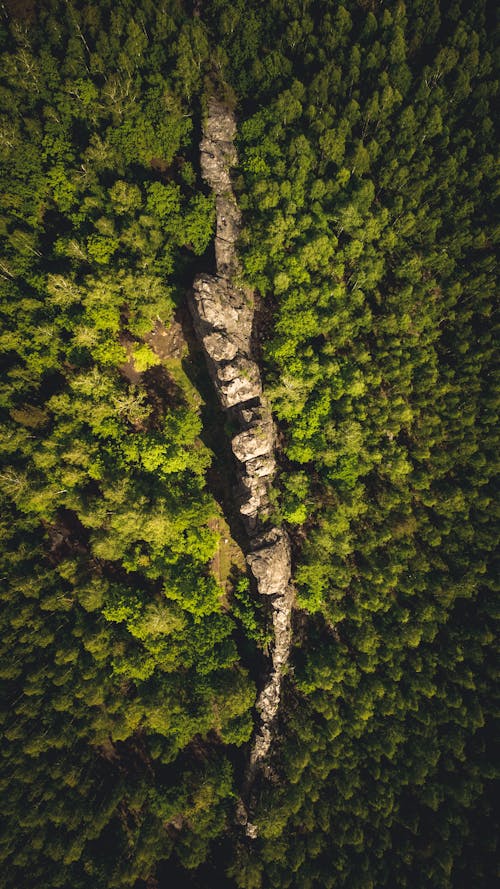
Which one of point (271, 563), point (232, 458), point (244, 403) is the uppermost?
point (244, 403)

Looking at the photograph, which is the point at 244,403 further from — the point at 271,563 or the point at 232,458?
the point at 271,563

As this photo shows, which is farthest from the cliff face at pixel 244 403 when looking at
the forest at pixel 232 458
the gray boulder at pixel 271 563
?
the forest at pixel 232 458

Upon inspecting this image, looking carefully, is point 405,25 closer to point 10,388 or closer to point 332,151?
point 332,151

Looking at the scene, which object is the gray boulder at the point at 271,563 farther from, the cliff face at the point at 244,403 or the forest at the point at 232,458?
the forest at the point at 232,458

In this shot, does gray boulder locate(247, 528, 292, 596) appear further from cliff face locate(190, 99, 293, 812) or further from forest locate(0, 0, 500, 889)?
forest locate(0, 0, 500, 889)

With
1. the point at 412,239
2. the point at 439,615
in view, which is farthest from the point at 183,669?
the point at 412,239

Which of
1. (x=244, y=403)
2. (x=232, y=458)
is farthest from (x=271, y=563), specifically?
(x=244, y=403)

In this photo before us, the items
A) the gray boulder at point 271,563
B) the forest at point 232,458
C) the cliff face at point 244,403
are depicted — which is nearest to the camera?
the forest at point 232,458
